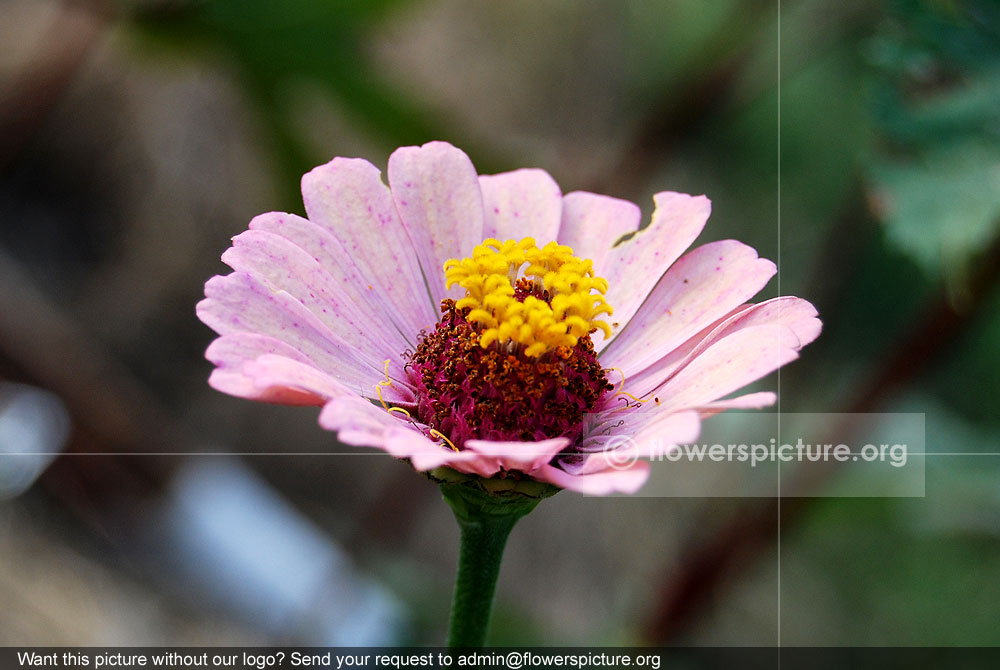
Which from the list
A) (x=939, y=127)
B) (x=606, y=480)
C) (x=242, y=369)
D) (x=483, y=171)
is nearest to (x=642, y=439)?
(x=606, y=480)

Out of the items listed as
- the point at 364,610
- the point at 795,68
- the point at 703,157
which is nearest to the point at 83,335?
the point at 364,610

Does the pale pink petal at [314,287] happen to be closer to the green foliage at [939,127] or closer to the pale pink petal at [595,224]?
the pale pink petal at [595,224]

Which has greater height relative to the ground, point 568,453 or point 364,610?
point 568,453

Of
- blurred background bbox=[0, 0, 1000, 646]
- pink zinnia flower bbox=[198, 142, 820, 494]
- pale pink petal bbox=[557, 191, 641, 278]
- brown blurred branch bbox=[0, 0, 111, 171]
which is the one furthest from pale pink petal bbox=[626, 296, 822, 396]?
brown blurred branch bbox=[0, 0, 111, 171]

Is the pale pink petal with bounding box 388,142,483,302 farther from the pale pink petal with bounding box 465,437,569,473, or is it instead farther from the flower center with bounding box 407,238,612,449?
the pale pink petal with bounding box 465,437,569,473

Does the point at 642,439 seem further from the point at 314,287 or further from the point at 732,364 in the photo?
the point at 314,287

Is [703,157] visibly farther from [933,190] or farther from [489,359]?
[489,359]
